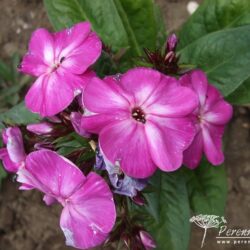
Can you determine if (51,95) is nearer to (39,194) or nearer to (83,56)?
(83,56)

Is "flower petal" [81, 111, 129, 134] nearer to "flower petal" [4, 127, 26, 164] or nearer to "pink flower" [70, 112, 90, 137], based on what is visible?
"pink flower" [70, 112, 90, 137]

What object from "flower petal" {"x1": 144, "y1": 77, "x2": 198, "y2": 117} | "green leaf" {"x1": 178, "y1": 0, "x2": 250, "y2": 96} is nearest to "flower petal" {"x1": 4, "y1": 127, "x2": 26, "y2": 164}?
"flower petal" {"x1": 144, "y1": 77, "x2": 198, "y2": 117}

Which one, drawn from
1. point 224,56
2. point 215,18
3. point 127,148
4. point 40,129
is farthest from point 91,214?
point 215,18

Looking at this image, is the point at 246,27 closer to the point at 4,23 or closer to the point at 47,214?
the point at 47,214

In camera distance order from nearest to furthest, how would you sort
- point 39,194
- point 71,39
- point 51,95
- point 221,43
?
point 51,95 < point 71,39 < point 221,43 < point 39,194

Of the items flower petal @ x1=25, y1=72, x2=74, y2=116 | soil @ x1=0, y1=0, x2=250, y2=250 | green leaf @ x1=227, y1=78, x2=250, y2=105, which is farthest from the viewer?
soil @ x1=0, y1=0, x2=250, y2=250

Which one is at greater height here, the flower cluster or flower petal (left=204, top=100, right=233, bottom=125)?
the flower cluster
